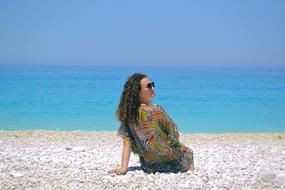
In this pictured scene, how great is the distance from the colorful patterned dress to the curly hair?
0.27ft

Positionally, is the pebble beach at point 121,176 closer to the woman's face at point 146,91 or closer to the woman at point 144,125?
the woman at point 144,125

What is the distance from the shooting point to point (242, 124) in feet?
80.3

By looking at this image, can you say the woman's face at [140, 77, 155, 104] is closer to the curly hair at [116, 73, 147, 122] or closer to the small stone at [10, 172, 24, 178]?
the curly hair at [116, 73, 147, 122]

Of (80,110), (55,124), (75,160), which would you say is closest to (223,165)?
(75,160)

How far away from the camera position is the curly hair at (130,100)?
645cm

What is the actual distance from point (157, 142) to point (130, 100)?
657mm

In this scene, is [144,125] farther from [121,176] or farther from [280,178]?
[280,178]

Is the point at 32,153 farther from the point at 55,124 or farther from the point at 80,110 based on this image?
the point at 80,110

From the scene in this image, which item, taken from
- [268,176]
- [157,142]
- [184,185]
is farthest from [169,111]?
[184,185]

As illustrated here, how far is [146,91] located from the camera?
6492 mm

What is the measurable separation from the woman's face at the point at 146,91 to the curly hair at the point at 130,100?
0.15 ft

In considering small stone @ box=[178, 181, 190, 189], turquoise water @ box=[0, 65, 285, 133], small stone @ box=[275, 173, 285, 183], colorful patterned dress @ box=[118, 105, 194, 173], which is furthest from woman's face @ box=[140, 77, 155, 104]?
turquoise water @ box=[0, 65, 285, 133]

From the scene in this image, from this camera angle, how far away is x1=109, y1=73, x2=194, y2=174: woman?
6465mm

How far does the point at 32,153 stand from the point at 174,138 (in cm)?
355
